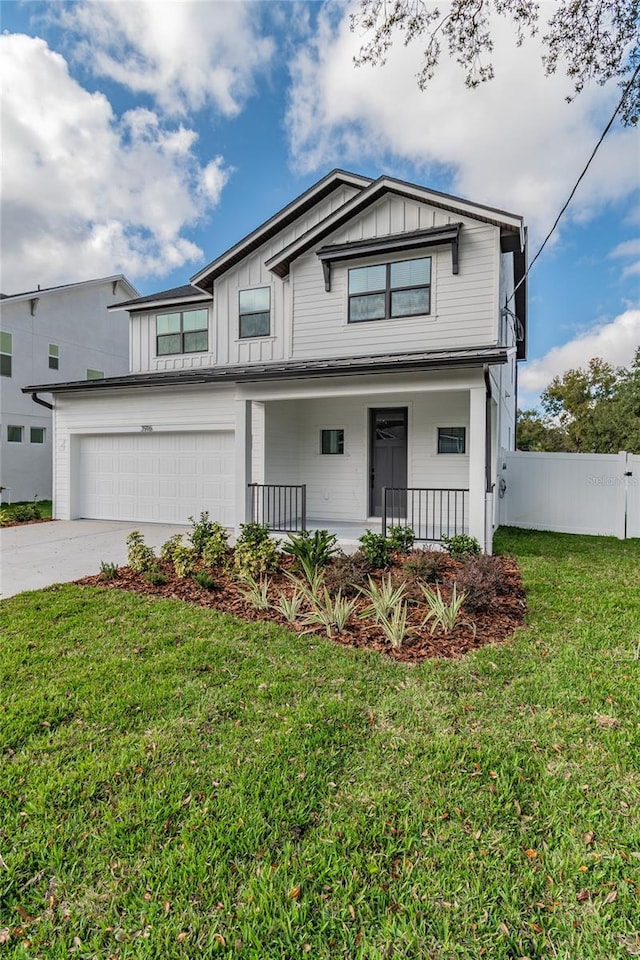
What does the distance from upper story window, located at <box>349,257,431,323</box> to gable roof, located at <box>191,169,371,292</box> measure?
2.29m

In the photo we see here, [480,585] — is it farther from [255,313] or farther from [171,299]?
[171,299]

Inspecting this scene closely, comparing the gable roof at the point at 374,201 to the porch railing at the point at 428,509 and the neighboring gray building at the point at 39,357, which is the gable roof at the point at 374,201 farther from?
the neighboring gray building at the point at 39,357

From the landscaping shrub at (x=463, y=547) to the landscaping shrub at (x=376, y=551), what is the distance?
103cm

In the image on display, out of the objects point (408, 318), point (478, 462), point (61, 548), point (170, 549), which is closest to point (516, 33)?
point (408, 318)

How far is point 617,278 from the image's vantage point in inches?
730

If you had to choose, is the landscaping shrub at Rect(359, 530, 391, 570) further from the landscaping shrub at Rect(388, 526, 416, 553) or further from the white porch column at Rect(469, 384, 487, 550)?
the white porch column at Rect(469, 384, 487, 550)

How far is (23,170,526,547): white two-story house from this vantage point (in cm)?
923

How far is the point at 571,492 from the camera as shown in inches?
412

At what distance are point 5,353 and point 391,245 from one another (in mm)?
15056

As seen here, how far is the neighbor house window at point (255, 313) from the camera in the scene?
37.9 ft

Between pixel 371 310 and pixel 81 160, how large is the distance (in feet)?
28.3

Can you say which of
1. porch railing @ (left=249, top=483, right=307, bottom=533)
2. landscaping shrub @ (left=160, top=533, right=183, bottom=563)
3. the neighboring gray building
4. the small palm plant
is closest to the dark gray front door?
porch railing @ (left=249, top=483, right=307, bottom=533)

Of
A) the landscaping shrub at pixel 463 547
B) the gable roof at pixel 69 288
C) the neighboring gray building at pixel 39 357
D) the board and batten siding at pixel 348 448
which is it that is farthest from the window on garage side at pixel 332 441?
the gable roof at pixel 69 288

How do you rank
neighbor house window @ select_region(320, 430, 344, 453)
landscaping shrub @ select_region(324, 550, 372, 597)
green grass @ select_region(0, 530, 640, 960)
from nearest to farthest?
green grass @ select_region(0, 530, 640, 960) < landscaping shrub @ select_region(324, 550, 372, 597) < neighbor house window @ select_region(320, 430, 344, 453)
